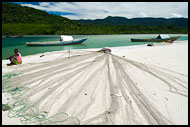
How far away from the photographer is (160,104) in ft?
13.7

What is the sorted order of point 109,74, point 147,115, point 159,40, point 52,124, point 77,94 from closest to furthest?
point 52,124, point 147,115, point 77,94, point 109,74, point 159,40

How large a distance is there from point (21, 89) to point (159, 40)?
34262mm

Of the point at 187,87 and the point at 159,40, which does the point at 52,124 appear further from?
the point at 159,40

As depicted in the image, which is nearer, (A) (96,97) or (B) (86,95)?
(A) (96,97)

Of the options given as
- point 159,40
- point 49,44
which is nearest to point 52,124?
point 49,44

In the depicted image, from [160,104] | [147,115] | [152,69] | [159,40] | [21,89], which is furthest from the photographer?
[159,40]

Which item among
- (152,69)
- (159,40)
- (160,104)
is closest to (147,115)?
(160,104)

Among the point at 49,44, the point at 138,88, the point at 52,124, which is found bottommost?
the point at 52,124

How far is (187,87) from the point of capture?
17.6 ft

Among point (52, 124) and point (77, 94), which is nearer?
point (52, 124)

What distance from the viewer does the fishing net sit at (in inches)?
142

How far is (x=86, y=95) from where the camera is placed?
4758 mm

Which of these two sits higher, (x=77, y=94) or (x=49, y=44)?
(x=49, y=44)

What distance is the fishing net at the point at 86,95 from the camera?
142 inches
